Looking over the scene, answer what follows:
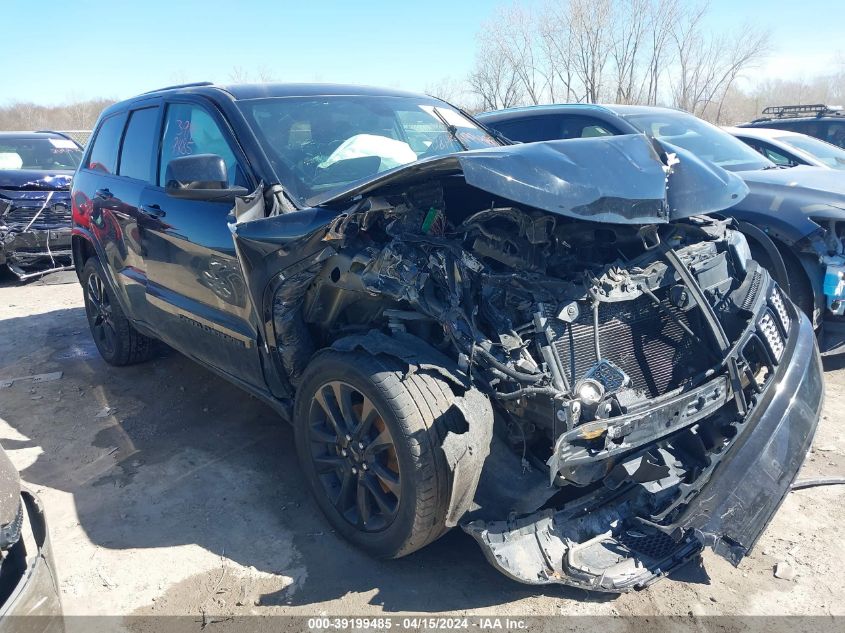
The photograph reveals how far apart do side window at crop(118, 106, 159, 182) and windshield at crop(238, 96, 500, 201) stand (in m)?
1.07

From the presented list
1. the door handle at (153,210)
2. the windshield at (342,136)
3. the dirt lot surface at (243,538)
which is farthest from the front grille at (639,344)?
the door handle at (153,210)

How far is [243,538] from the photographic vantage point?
3.00 m

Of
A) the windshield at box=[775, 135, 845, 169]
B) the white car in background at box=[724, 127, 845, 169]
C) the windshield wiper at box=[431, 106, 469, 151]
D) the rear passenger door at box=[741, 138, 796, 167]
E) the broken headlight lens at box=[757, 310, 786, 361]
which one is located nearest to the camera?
the broken headlight lens at box=[757, 310, 786, 361]

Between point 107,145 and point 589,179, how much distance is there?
12.4ft

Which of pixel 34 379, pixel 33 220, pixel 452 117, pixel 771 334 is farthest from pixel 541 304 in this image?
pixel 33 220

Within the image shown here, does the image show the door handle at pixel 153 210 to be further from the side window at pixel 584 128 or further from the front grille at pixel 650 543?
the side window at pixel 584 128

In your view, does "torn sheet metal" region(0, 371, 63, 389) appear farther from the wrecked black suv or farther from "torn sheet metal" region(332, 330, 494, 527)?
"torn sheet metal" region(332, 330, 494, 527)

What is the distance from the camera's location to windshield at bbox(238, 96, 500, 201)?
10.4ft

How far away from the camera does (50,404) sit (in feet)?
15.3

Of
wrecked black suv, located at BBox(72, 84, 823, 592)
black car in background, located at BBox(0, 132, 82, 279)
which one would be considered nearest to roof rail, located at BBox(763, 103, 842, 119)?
wrecked black suv, located at BBox(72, 84, 823, 592)

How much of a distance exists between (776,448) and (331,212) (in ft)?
6.72

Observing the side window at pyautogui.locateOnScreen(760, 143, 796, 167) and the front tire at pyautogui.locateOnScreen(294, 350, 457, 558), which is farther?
the side window at pyautogui.locateOnScreen(760, 143, 796, 167)

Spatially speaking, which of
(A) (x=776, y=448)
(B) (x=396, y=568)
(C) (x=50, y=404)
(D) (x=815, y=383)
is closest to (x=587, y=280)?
(A) (x=776, y=448)

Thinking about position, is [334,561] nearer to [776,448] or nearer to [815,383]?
[776,448]
